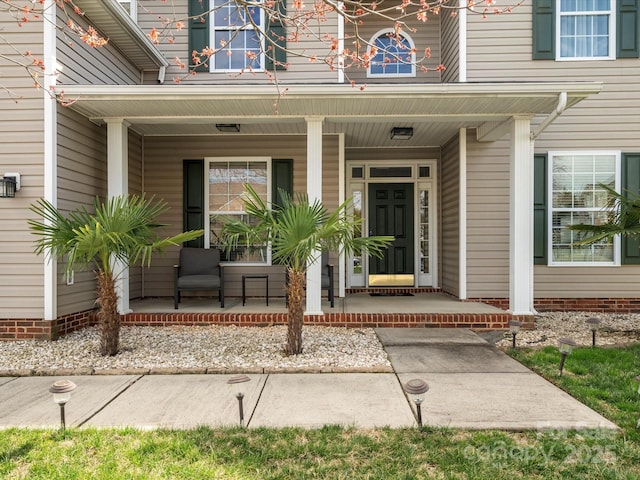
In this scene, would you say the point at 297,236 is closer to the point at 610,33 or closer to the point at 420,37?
the point at 420,37

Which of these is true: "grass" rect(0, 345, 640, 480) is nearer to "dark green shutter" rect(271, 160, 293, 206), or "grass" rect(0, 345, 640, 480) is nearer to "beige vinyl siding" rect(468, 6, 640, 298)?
"beige vinyl siding" rect(468, 6, 640, 298)

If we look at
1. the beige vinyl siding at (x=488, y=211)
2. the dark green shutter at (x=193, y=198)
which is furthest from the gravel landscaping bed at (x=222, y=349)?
the dark green shutter at (x=193, y=198)

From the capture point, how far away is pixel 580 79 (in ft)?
20.8

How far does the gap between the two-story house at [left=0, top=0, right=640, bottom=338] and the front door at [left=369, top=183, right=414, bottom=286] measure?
1.0 inches

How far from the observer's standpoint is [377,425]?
2.62 metres

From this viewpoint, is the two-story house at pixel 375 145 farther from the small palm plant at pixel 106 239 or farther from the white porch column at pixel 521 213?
the small palm plant at pixel 106 239

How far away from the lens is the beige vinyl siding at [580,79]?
636 centimetres

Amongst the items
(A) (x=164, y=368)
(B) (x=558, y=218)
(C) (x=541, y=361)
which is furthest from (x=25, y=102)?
(B) (x=558, y=218)

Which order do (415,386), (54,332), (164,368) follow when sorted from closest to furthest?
(415,386), (164,368), (54,332)

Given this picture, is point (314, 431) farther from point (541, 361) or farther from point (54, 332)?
point (54, 332)

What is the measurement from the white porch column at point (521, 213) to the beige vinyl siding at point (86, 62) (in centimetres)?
507

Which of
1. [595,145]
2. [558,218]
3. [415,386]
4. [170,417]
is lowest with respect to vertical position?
[170,417]

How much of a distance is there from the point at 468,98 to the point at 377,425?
12.1ft

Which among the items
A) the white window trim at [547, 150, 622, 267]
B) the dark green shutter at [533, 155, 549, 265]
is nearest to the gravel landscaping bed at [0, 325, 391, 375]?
the dark green shutter at [533, 155, 549, 265]
